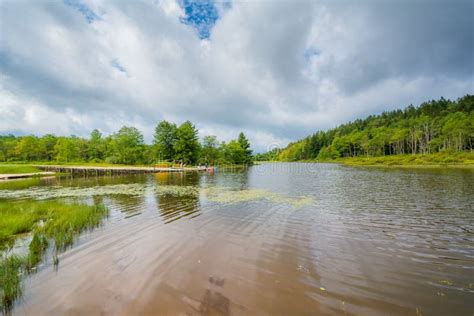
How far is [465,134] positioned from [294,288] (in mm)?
97496

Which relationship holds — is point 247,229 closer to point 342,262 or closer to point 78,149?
point 342,262

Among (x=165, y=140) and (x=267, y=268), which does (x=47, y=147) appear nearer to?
(x=165, y=140)

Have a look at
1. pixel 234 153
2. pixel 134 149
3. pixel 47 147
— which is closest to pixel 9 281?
pixel 134 149

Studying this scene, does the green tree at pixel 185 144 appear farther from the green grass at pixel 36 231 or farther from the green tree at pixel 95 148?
the green grass at pixel 36 231

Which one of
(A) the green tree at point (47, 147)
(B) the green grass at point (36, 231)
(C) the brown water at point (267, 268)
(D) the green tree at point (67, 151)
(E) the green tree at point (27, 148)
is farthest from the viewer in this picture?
(A) the green tree at point (47, 147)

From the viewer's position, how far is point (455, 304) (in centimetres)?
416

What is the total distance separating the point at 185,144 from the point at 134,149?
1918 cm

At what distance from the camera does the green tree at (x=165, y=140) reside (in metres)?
72.8

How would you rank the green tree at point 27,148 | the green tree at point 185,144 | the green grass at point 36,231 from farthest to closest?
the green tree at point 27,148 → the green tree at point 185,144 → the green grass at point 36,231

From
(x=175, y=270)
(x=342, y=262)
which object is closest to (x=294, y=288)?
(x=342, y=262)

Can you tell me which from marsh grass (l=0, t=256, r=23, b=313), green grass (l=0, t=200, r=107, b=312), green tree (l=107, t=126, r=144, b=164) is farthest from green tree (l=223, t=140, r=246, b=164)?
marsh grass (l=0, t=256, r=23, b=313)

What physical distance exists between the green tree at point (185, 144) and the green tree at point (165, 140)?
1.81 meters

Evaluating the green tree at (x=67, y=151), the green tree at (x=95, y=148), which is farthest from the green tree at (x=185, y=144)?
the green tree at (x=67, y=151)

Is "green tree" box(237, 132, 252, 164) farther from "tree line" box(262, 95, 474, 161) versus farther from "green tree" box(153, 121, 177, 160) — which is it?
"tree line" box(262, 95, 474, 161)
